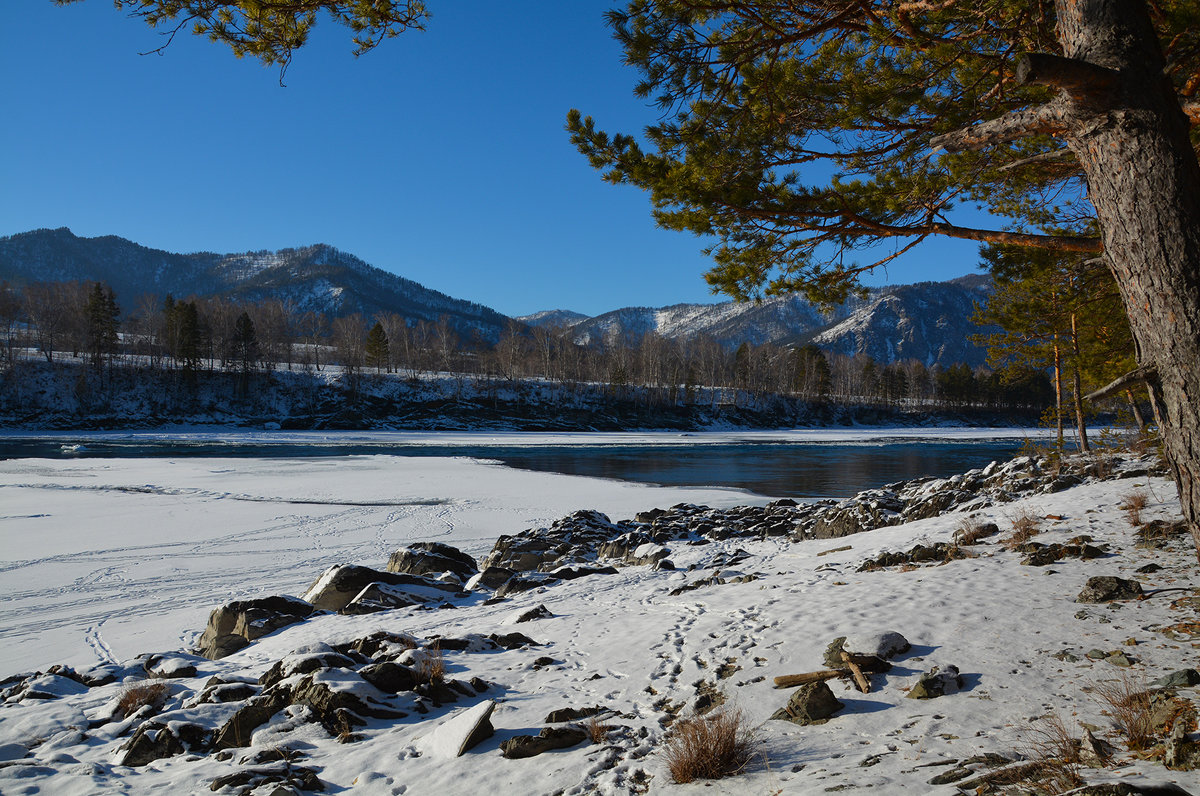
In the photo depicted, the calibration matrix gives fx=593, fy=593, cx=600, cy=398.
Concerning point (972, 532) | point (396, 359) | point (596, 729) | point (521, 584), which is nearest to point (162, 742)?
point (596, 729)

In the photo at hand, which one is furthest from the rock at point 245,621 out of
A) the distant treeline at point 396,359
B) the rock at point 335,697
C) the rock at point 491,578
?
the distant treeline at point 396,359

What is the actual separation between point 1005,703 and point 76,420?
3332 inches

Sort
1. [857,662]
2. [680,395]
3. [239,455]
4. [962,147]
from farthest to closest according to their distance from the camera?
[680,395]
[239,455]
[857,662]
[962,147]

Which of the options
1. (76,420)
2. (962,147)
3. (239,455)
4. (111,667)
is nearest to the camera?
(962,147)

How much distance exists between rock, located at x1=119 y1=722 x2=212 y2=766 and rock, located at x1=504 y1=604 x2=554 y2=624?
379 centimetres

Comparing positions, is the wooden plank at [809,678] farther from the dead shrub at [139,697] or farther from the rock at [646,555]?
the rock at [646,555]

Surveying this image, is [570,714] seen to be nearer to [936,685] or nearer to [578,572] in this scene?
[936,685]

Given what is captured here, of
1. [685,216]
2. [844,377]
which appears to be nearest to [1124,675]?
[685,216]

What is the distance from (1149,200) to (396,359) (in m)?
109

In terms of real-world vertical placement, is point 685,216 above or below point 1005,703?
above

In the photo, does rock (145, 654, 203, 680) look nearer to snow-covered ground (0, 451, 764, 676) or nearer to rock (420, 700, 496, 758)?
snow-covered ground (0, 451, 764, 676)

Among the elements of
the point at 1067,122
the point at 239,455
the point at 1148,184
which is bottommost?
the point at 239,455

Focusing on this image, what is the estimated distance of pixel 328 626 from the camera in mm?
7996

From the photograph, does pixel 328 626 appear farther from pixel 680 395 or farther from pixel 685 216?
pixel 680 395
